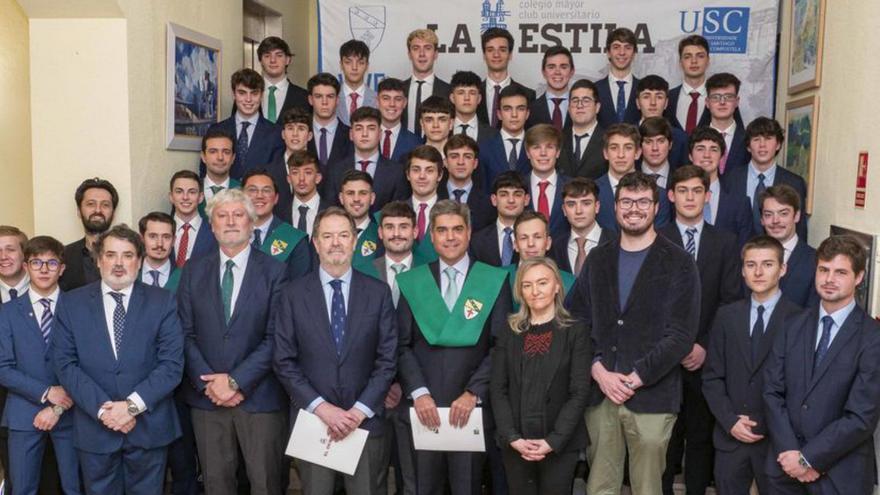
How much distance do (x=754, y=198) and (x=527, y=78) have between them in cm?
258

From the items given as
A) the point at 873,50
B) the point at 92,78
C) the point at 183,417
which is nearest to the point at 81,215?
the point at 92,78

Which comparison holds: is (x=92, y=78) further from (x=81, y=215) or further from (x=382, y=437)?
(x=382, y=437)

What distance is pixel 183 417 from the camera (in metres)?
4.18

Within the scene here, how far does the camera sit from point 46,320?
3.86 meters

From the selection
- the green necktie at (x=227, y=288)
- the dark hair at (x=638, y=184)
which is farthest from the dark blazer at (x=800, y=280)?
the green necktie at (x=227, y=288)

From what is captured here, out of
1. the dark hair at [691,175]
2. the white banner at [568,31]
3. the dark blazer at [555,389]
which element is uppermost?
the white banner at [568,31]

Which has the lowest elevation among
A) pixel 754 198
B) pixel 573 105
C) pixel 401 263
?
pixel 401 263

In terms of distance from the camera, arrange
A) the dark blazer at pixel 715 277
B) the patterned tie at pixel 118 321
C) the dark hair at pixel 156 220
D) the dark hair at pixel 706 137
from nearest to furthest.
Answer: the patterned tie at pixel 118 321 → the dark blazer at pixel 715 277 → the dark hair at pixel 156 220 → the dark hair at pixel 706 137

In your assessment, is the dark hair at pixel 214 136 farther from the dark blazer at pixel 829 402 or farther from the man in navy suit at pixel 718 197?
the dark blazer at pixel 829 402

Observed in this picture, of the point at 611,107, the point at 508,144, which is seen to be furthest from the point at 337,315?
the point at 611,107

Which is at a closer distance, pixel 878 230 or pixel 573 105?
pixel 878 230

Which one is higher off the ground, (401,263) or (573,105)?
(573,105)

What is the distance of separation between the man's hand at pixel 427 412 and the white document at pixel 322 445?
250 mm

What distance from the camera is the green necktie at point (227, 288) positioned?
3.77 m
